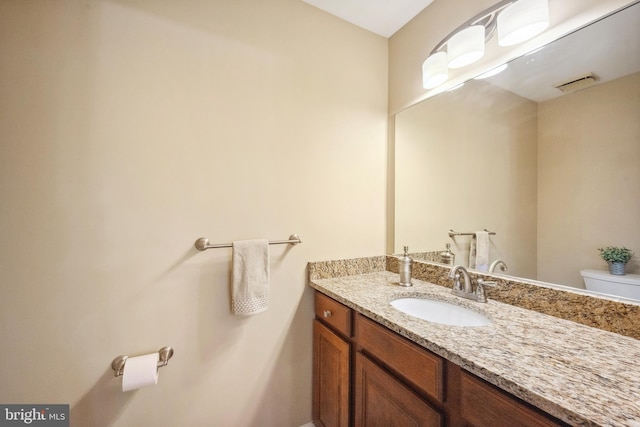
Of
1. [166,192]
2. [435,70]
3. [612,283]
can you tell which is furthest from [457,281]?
[166,192]

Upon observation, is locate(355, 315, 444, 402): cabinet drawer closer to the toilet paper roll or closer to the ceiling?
the toilet paper roll

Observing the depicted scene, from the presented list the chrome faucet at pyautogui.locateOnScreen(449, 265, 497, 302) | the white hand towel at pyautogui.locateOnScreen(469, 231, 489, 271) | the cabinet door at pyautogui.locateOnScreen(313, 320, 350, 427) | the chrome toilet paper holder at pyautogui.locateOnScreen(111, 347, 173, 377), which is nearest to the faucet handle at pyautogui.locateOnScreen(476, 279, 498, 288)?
the chrome faucet at pyautogui.locateOnScreen(449, 265, 497, 302)

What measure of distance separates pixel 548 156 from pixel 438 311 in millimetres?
803

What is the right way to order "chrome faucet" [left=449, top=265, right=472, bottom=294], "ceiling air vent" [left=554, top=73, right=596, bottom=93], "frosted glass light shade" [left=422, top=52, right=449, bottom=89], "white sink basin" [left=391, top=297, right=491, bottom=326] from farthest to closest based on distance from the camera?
"frosted glass light shade" [left=422, top=52, right=449, bottom=89] < "chrome faucet" [left=449, top=265, right=472, bottom=294] < "white sink basin" [left=391, top=297, right=491, bottom=326] < "ceiling air vent" [left=554, top=73, right=596, bottom=93]

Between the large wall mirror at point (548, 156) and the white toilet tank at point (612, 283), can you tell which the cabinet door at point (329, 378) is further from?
the white toilet tank at point (612, 283)

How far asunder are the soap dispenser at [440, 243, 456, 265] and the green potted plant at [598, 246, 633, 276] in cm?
58

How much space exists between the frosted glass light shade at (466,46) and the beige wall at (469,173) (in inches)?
6.2

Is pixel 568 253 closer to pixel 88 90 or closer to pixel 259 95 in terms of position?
pixel 259 95

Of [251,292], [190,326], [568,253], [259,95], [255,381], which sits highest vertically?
[259,95]

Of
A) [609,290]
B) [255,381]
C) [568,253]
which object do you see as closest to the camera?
[609,290]

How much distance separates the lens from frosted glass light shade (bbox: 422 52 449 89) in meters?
1.24

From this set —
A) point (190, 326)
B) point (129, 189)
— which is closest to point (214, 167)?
point (129, 189)

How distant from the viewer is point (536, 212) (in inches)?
40.6

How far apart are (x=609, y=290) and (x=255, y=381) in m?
1.50
